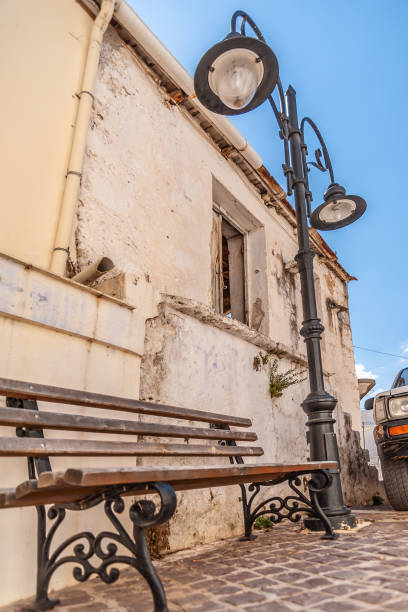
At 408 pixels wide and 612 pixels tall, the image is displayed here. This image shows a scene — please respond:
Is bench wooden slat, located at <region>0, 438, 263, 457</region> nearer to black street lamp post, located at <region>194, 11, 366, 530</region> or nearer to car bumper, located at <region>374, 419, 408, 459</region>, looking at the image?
black street lamp post, located at <region>194, 11, 366, 530</region>

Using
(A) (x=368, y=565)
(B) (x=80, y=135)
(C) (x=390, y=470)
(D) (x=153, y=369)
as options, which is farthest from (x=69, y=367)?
(C) (x=390, y=470)

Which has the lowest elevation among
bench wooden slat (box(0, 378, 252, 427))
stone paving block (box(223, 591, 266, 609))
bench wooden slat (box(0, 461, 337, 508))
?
stone paving block (box(223, 591, 266, 609))

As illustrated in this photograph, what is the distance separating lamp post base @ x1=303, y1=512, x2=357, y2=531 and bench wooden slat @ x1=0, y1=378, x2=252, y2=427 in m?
1.07

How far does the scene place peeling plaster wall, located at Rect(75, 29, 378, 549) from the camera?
306cm

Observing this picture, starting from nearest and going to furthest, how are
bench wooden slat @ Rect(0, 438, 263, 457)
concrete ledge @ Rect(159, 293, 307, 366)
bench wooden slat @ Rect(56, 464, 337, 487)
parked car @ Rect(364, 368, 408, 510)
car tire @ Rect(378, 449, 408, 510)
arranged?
bench wooden slat @ Rect(56, 464, 337, 487) < bench wooden slat @ Rect(0, 438, 263, 457) < concrete ledge @ Rect(159, 293, 307, 366) < parked car @ Rect(364, 368, 408, 510) < car tire @ Rect(378, 449, 408, 510)

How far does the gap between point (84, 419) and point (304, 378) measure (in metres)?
3.55

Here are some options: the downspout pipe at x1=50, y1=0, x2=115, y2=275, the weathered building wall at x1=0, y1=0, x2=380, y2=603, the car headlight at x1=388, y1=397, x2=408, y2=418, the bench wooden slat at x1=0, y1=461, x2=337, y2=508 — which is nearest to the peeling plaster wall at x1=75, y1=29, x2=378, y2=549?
the weathered building wall at x1=0, y1=0, x2=380, y2=603

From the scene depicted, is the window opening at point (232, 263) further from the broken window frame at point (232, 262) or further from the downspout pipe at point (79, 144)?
the downspout pipe at point (79, 144)

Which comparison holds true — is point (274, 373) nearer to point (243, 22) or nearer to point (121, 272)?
point (121, 272)

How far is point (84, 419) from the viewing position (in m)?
1.82

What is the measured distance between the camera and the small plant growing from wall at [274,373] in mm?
4186

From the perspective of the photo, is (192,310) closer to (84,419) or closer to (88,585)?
(84,419)

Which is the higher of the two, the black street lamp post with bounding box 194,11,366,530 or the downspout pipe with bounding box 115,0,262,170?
the downspout pipe with bounding box 115,0,262,170

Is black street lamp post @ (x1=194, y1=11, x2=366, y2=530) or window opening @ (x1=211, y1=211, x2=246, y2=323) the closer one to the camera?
black street lamp post @ (x1=194, y1=11, x2=366, y2=530)
